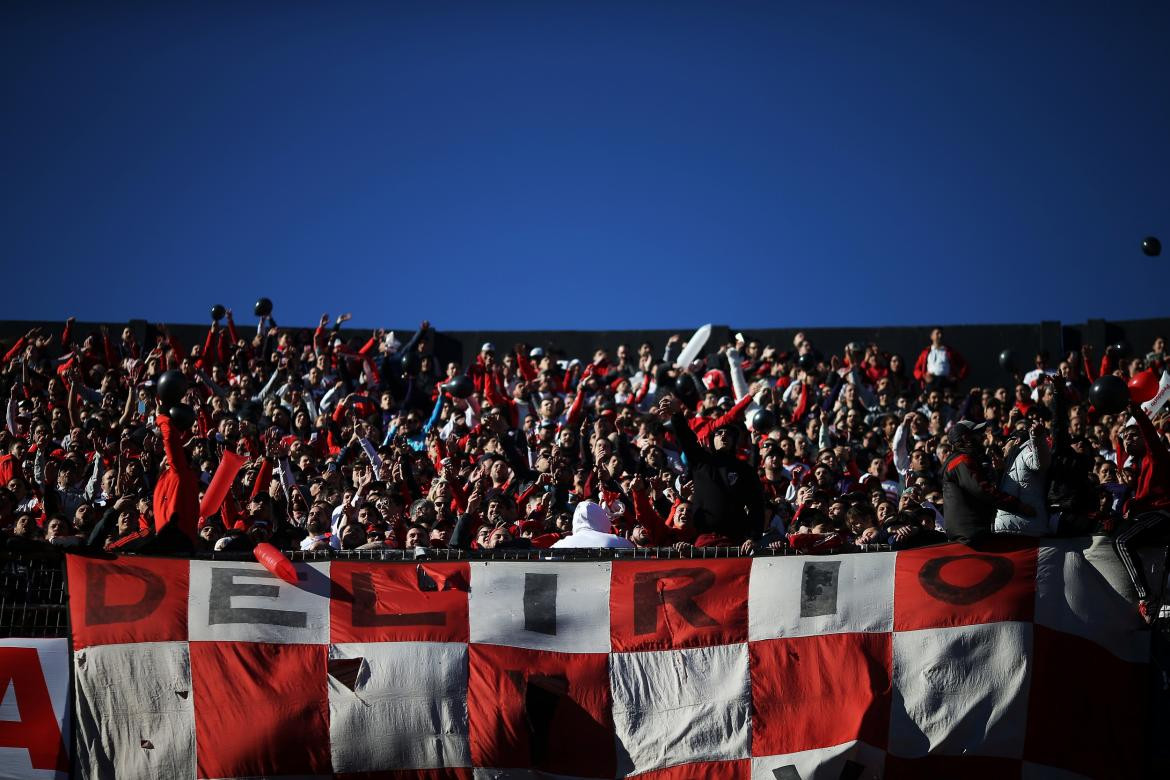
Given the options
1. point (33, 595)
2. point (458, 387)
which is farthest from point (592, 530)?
point (458, 387)

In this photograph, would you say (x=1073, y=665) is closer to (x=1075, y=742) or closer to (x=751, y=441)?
(x=1075, y=742)

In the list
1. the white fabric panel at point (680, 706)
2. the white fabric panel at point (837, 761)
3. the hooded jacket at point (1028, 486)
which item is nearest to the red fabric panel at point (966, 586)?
the white fabric panel at point (837, 761)

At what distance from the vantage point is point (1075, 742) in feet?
20.6

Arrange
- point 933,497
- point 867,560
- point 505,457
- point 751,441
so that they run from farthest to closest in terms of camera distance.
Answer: point 751,441 < point 505,457 < point 933,497 < point 867,560

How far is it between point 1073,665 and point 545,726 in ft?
9.46

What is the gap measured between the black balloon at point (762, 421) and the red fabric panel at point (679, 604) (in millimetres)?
5961

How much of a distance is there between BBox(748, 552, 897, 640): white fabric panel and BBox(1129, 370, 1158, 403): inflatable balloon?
293 inches

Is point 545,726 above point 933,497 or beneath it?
beneath

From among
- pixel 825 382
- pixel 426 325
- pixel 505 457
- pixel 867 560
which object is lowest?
pixel 867 560

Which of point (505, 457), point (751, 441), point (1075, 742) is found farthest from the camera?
point (751, 441)

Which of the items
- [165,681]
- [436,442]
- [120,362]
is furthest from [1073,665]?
[120,362]

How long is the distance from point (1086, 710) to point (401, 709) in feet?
12.2

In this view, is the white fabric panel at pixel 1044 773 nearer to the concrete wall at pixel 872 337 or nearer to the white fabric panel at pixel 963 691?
the white fabric panel at pixel 963 691

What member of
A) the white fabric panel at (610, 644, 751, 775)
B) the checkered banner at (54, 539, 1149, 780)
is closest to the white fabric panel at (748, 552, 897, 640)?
the checkered banner at (54, 539, 1149, 780)
